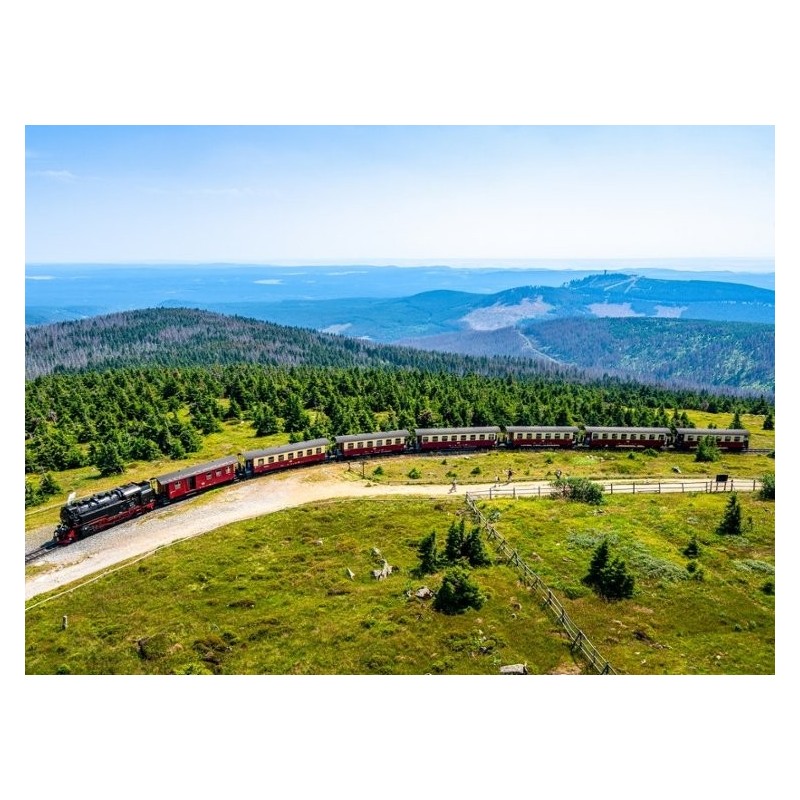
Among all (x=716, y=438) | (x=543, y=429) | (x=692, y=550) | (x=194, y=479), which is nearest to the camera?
(x=692, y=550)

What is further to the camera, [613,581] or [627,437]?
[627,437]

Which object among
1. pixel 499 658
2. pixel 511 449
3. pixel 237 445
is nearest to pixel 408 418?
pixel 511 449

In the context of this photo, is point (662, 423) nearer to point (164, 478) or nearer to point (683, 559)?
point (683, 559)

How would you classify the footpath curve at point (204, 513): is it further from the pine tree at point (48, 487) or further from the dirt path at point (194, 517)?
the pine tree at point (48, 487)

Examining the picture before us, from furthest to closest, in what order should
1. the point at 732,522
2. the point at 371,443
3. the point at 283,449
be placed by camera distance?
the point at 371,443
the point at 283,449
the point at 732,522

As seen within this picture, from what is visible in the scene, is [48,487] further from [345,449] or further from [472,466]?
[472,466]

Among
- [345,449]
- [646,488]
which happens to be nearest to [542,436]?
[646,488]
